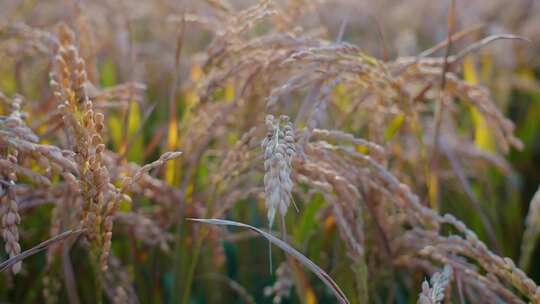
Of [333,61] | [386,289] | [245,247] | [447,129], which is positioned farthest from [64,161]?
[447,129]

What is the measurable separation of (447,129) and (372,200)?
790 mm

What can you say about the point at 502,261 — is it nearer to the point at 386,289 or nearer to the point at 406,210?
the point at 406,210

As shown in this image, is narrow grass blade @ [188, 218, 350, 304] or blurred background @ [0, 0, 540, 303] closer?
narrow grass blade @ [188, 218, 350, 304]

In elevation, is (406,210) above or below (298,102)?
below

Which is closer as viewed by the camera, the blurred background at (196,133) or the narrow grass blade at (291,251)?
the narrow grass blade at (291,251)

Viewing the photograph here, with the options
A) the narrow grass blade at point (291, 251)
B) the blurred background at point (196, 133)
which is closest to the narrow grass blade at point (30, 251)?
the narrow grass blade at point (291, 251)

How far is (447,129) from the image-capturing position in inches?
74.9

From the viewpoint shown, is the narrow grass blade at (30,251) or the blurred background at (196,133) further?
the blurred background at (196,133)

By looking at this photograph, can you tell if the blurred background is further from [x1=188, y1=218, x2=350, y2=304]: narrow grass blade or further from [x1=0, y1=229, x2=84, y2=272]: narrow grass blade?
[x1=0, y1=229, x2=84, y2=272]: narrow grass blade

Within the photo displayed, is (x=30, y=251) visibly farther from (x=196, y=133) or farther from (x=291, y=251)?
(x=196, y=133)

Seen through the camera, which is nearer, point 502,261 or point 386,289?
point 502,261

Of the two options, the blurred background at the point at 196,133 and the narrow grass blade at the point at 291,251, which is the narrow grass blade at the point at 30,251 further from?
the blurred background at the point at 196,133

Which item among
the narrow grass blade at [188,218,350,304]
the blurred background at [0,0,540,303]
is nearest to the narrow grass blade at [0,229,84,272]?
the narrow grass blade at [188,218,350,304]

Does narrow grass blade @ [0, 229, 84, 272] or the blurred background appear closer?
narrow grass blade @ [0, 229, 84, 272]
